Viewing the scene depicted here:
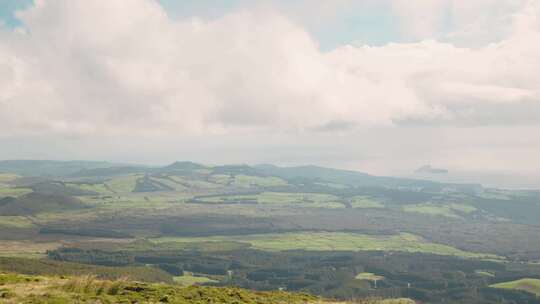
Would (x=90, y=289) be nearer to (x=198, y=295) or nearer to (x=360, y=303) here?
(x=198, y=295)

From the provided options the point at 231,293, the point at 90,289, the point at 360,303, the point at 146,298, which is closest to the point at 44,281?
the point at 90,289

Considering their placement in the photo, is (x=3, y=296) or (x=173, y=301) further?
(x=173, y=301)

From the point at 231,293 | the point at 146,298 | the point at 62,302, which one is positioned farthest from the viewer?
the point at 231,293

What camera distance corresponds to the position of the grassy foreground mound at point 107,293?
39.8 m

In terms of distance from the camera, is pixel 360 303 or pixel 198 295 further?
pixel 360 303

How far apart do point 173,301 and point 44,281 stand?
13316 millimetres

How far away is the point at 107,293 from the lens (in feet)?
140

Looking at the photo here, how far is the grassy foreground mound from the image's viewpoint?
1566 inches

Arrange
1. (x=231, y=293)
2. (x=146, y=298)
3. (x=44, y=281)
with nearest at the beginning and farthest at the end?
(x=146, y=298) → (x=44, y=281) → (x=231, y=293)

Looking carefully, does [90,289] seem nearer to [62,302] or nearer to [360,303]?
[62,302]

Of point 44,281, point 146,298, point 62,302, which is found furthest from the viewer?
point 44,281

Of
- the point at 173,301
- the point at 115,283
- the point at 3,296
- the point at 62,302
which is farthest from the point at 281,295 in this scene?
the point at 3,296

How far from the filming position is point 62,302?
38.5 metres

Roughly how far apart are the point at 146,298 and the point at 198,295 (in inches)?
252
